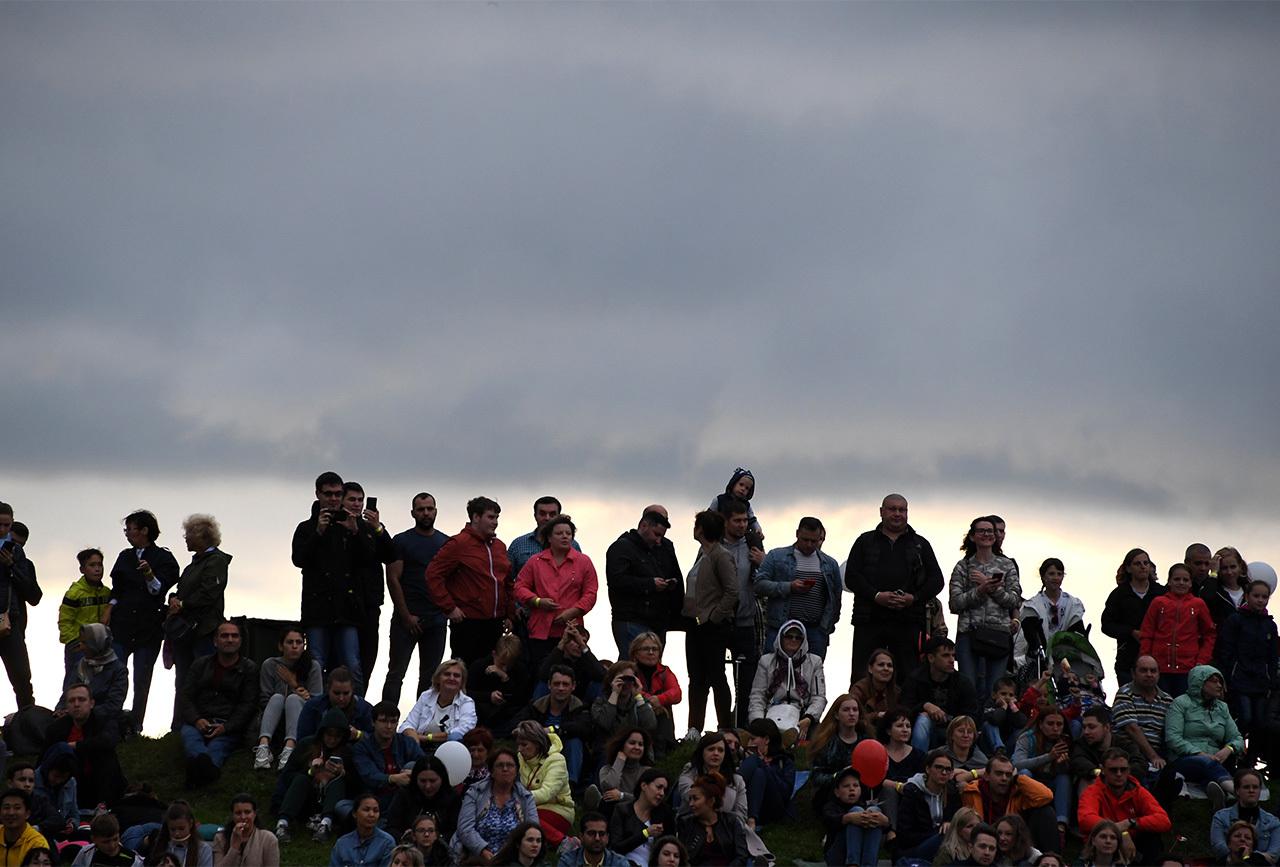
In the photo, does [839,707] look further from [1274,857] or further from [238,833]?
[238,833]

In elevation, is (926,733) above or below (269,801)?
above

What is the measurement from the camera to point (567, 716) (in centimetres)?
2025

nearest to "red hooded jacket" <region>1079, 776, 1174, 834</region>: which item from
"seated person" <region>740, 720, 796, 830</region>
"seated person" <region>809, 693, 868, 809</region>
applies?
"seated person" <region>809, 693, 868, 809</region>

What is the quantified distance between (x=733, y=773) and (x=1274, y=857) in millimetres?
5007

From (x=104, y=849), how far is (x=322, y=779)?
2283mm

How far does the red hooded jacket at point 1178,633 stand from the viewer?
21.2 m

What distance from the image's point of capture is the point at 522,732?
64.0 feet

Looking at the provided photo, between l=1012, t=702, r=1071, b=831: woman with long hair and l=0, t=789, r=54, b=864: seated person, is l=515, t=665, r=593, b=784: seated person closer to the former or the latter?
l=1012, t=702, r=1071, b=831: woman with long hair

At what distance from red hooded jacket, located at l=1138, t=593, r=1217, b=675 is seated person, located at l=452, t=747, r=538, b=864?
22.0 feet

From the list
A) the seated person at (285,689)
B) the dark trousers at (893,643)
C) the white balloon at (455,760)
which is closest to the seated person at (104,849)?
the seated person at (285,689)

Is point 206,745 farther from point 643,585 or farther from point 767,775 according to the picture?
point 767,775

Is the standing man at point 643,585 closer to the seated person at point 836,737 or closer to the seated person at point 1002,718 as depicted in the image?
the seated person at point 836,737

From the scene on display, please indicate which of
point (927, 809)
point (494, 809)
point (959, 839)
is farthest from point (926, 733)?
point (494, 809)

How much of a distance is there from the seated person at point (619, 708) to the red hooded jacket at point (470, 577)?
→ 61.1 inches
